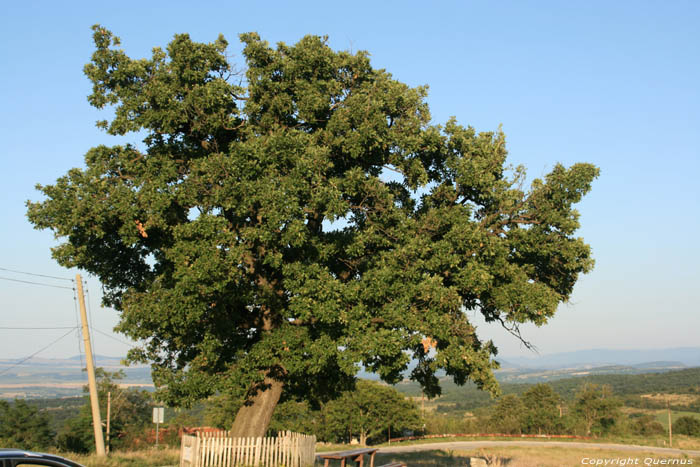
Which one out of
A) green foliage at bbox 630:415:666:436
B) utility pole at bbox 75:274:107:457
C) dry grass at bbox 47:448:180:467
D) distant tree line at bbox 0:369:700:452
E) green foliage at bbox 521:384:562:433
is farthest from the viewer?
green foliage at bbox 521:384:562:433

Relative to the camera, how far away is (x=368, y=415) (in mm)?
75750

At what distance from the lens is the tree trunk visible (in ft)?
67.8

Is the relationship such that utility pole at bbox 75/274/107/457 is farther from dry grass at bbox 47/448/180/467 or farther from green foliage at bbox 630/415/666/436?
green foliage at bbox 630/415/666/436

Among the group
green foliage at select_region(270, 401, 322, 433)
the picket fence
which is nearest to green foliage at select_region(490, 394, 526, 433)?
green foliage at select_region(270, 401, 322, 433)

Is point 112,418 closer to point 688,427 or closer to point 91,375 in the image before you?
point 91,375

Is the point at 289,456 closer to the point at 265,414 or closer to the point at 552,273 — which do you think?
the point at 265,414

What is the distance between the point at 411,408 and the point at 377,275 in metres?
63.2

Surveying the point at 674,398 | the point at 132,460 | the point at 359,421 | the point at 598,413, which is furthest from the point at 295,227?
the point at 674,398

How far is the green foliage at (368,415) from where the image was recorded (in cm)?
7506

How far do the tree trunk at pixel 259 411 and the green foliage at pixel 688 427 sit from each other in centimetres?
8167

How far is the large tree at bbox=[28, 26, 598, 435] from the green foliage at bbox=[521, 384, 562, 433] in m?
73.0

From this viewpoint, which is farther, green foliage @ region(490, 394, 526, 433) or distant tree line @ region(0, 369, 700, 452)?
green foliage @ region(490, 394, 526, 433)

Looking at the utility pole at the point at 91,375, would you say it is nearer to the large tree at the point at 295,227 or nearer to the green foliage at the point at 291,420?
the large tree at the point at 295,227

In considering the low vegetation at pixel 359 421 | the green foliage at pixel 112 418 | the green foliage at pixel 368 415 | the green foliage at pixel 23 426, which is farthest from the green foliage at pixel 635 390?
the green foliage at pixel 23 426
